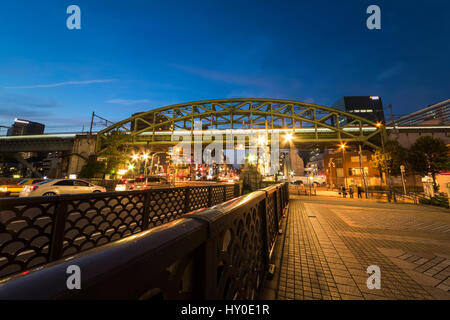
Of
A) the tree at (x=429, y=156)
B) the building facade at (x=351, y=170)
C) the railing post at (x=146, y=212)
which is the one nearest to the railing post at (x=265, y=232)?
the railing post at (x=146, y=212)

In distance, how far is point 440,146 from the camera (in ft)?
69.2

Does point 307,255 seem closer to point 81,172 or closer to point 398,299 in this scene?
point 398,299

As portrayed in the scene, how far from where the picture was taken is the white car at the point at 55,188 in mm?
8898

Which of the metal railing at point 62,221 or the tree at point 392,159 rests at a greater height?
the tree at point 392,159

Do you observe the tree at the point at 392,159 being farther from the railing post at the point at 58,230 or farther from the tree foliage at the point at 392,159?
the railing post at the point at 58,230

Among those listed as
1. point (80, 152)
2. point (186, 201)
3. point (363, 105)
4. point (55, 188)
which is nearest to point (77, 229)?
point (186, 201)

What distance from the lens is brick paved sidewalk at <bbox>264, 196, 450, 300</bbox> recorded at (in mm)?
2654

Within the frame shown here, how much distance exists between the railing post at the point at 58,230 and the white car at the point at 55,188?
7.67 metres

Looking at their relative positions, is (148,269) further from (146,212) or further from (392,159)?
(392,159)

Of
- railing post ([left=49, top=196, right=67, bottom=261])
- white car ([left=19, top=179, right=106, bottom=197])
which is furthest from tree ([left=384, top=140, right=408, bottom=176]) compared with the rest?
white car ([left=19, top=179, right=106, bottom=197])

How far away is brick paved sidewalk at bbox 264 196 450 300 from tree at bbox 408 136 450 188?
76.9ft

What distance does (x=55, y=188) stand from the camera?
969 centimetres
